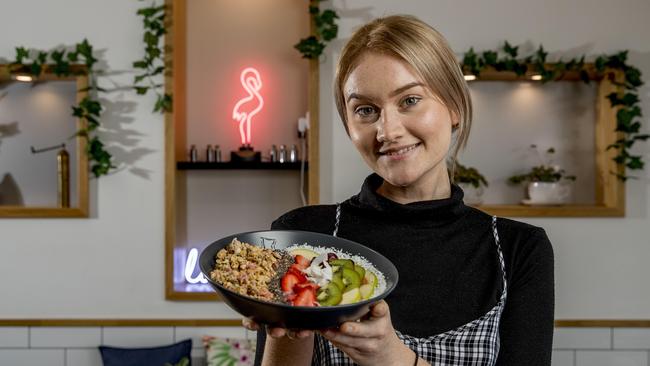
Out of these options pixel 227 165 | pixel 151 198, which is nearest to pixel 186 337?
pixel 151 198

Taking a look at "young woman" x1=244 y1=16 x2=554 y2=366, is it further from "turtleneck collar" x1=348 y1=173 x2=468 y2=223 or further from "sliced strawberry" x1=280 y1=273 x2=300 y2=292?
"sliced strawberry" x1=280 y1=273 x2=300 y2=292

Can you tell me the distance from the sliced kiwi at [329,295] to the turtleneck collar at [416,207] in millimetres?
288

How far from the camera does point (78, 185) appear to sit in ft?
8.30

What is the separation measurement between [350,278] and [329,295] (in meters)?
0.04

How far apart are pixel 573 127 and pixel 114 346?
2044 mm

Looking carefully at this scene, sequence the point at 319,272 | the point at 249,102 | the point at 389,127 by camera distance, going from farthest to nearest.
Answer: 1. the point at 249,102
2. the point at 389,127
3. the point at 319,272

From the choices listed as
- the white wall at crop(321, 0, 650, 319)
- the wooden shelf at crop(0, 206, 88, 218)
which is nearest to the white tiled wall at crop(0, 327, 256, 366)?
the wooden shelf at crop(0, 206, 88, 218)

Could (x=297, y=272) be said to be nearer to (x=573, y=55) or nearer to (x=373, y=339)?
(x=373, y=339)

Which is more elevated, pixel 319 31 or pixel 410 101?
pixel 319 31

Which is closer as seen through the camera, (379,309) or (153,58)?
(379,309)

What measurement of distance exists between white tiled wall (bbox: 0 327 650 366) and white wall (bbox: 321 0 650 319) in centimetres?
9

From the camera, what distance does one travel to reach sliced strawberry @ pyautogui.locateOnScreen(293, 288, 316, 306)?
0.71 meters

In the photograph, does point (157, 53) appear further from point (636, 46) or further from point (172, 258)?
point (636, 46)

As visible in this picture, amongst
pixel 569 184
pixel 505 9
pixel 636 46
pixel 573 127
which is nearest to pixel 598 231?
pixel 569 184
